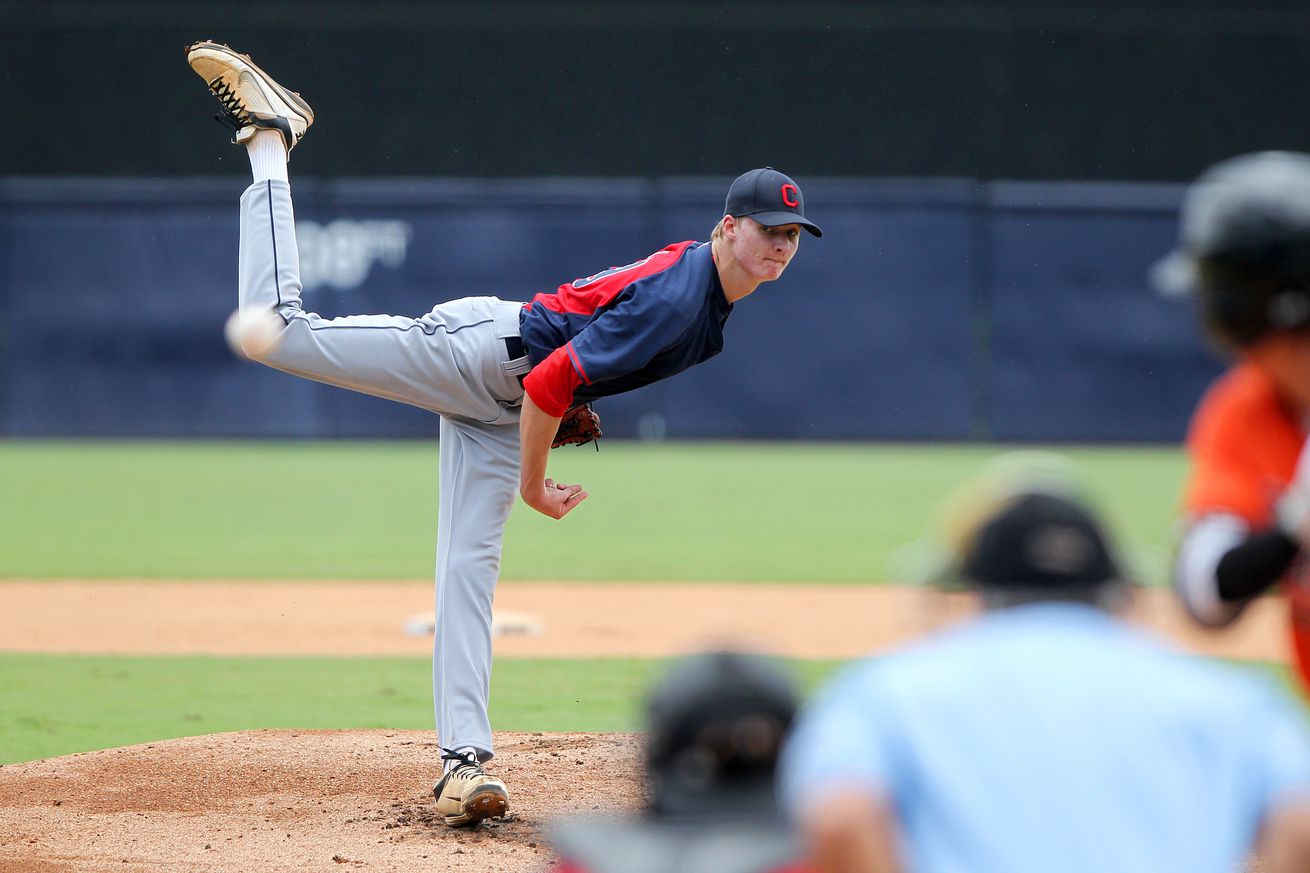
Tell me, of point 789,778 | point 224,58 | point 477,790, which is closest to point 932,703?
point 789,778

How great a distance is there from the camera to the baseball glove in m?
4.40

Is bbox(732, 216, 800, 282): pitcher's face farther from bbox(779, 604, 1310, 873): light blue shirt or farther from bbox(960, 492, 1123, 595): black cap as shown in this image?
bbox(779, 604, 1310, 873): light blue shirt

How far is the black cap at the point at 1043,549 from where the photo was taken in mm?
1537

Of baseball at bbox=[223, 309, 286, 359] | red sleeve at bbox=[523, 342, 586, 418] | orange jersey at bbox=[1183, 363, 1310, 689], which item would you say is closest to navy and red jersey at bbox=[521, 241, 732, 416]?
red sleeve at bbox=[523, 342, 586, 418]

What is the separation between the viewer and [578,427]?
4.47m

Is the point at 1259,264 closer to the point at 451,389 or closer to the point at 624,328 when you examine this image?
the point at 624,328

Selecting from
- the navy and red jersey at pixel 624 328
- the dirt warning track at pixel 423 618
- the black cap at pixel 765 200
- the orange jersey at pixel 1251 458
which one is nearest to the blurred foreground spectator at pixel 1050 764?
the orange jersey at pixel 1251 458

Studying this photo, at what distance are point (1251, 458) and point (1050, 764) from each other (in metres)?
0.94

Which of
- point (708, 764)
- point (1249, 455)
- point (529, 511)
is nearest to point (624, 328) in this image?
point (1249, 455)

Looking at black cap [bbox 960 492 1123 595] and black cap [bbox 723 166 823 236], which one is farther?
black cap [bbox 723 166 823 236]

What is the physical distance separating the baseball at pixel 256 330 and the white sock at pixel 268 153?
44 centimetres

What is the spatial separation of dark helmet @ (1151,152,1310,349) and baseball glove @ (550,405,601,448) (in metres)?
2.44

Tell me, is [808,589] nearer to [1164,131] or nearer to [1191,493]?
[1191,493]

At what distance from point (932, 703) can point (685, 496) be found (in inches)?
451
